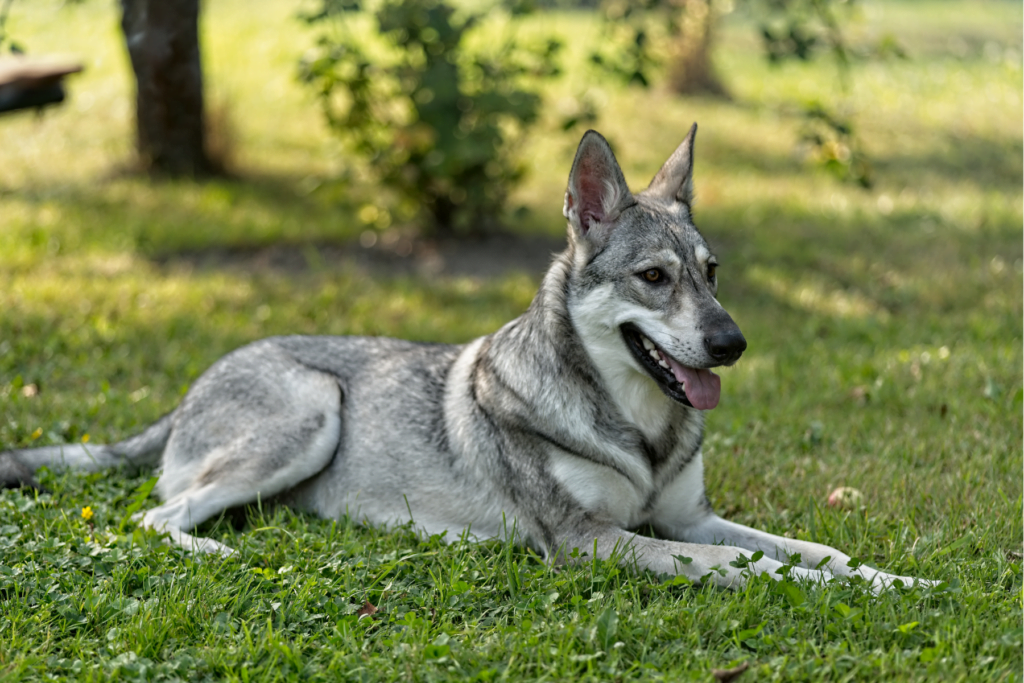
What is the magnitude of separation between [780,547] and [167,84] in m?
8.03

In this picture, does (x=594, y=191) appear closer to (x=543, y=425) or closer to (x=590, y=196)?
(x=590, y=196)

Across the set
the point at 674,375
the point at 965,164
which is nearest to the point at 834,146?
the point at 674,375

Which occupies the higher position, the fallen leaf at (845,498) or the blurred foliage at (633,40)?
the blurred foliage at (633,40)

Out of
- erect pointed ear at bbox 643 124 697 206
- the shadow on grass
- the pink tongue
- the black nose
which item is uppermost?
erect pointed ear at bbox 643 124 697 206

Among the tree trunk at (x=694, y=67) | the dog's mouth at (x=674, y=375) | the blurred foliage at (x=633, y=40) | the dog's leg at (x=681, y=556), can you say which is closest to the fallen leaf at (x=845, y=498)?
the dog's leg at (x=681, y=556)

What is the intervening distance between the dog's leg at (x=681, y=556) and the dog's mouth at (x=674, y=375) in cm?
61

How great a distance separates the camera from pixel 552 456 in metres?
4.24

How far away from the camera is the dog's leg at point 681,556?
12.5ft

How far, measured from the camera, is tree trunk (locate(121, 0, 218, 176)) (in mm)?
8711

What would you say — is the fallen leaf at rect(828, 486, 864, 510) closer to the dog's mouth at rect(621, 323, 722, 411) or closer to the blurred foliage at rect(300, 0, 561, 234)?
the dog's mouth at rect(621, 323, 722, 411)

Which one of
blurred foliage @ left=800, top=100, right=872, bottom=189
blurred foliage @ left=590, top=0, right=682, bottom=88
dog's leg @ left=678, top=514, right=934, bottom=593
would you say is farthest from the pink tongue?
blurred foliage @ left=590, top=0, right=682, bottom=88

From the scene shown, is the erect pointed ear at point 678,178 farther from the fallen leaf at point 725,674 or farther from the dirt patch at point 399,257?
the dirt patch at point 399,257

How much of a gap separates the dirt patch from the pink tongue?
4669 mm

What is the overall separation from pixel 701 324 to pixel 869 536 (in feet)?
4.61
